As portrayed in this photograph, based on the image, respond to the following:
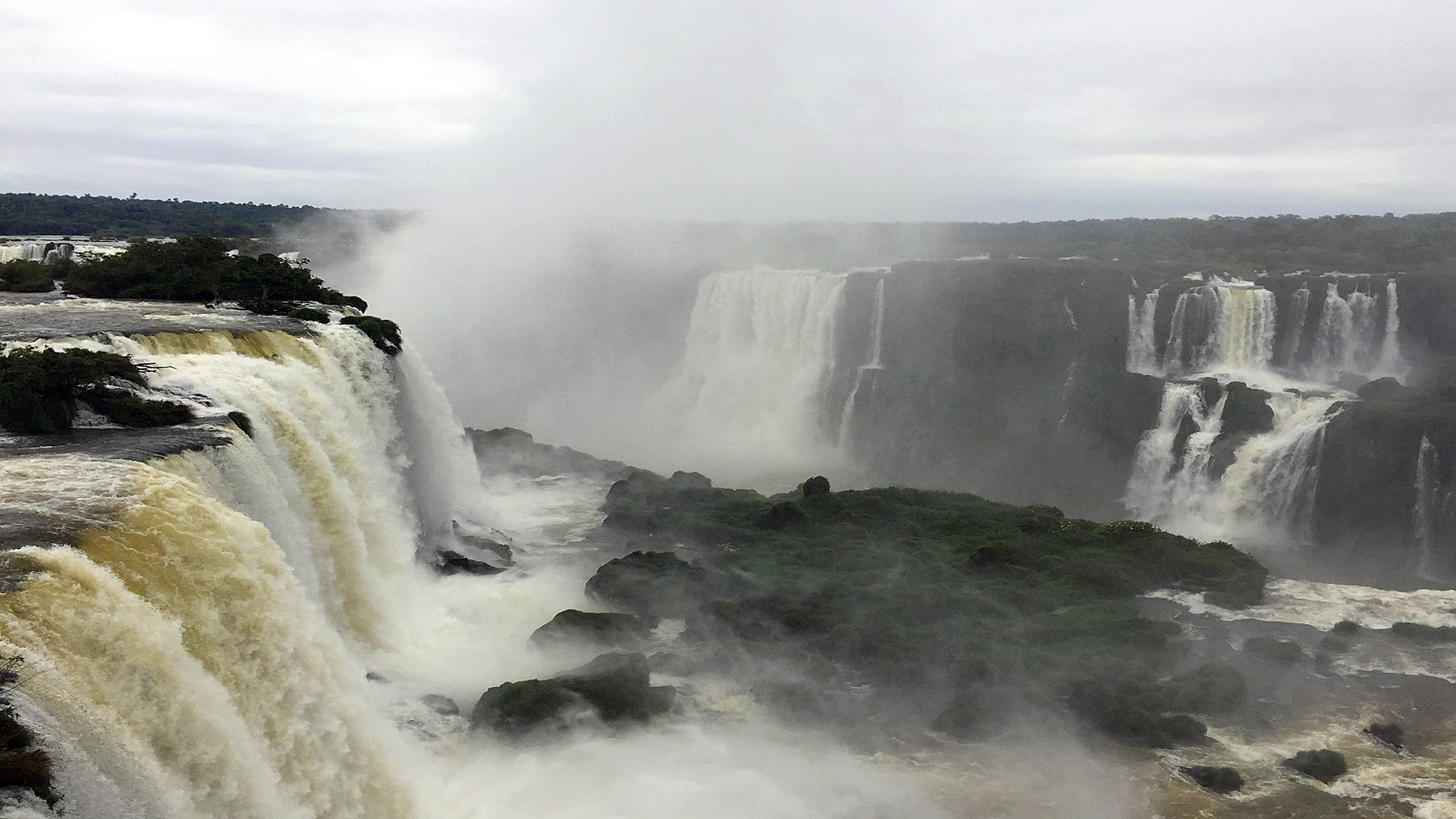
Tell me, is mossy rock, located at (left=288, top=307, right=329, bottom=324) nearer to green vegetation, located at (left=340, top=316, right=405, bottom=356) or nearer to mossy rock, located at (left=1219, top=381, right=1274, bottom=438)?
green vegetation, located at (left=340, top=316, right=405, bottom=356)

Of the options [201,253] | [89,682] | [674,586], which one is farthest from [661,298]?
[89,682]

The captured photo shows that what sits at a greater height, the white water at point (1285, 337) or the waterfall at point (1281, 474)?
the white water at point (1285, 337)

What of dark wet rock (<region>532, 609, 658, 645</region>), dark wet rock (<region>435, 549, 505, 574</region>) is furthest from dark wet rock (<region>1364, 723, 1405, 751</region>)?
dark wet rock (<region>435, 549, 505, 574</region>)

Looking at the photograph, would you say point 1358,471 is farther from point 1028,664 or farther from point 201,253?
point 201,253

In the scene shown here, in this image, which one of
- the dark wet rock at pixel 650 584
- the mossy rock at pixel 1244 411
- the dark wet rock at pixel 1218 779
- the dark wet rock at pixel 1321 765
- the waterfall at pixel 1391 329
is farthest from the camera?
the waterfall at pixel 1391 329

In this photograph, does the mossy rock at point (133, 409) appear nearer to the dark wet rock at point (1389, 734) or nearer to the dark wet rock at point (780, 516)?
the dark wet rock at point (780, 516)

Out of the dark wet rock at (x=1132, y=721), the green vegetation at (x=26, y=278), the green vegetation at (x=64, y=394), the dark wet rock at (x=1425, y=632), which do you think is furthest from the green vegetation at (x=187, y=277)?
the dark wet rock at (x=1425, y=632)
